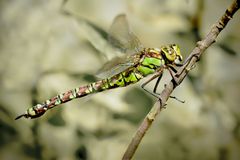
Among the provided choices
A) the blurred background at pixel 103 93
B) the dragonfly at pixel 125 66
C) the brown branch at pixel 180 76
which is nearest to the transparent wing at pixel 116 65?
the dragonfly at pixel 125 66

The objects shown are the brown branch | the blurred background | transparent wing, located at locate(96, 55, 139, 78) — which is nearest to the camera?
the brown branch

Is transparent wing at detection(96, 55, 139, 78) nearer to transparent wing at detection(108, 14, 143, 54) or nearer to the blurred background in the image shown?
transparent wing at detection(108, 14, 143, 54)

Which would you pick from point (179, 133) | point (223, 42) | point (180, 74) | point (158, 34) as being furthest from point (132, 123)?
point (180, 74)

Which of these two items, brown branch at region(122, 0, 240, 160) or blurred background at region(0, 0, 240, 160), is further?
blurred background at region(0, 0, 240, 160)

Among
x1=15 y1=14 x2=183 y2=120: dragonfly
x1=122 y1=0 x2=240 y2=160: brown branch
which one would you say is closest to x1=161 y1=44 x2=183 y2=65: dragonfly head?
x1=15 y1=14 x2=183 y2=120: dragonfly

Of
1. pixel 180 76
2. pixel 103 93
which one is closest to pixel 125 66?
pixel 180 76

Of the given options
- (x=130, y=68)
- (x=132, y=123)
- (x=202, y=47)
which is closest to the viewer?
(x=202, y=47)

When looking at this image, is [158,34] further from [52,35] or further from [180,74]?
[180,74]
